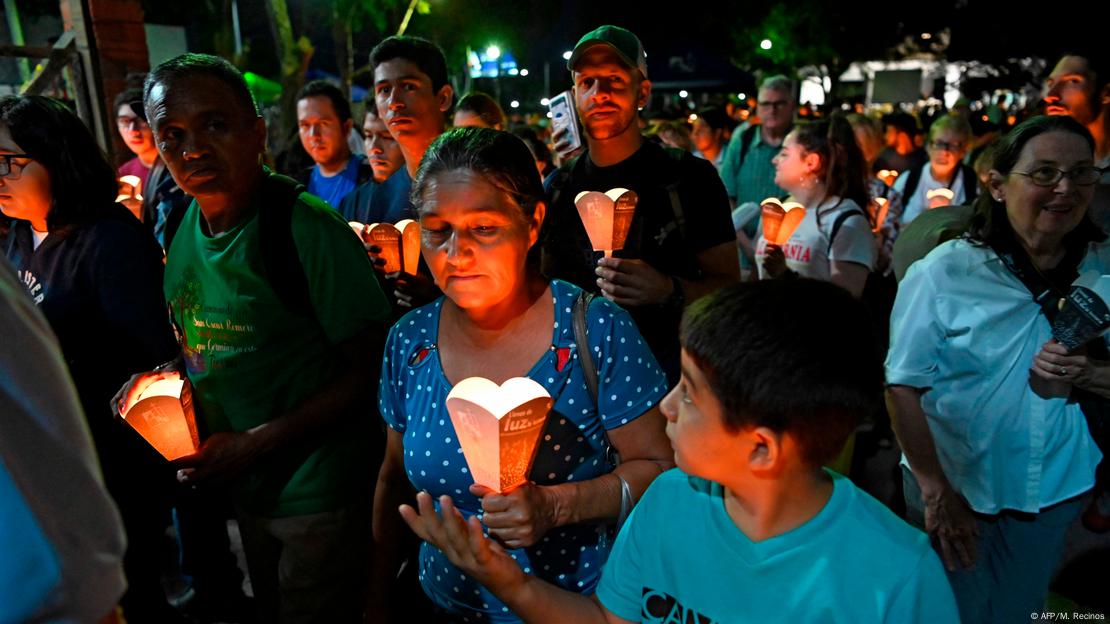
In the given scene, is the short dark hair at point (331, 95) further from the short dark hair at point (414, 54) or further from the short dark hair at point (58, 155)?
the short dark hair at point (58, 155)

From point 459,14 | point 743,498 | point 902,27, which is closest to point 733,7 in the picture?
point 902,27

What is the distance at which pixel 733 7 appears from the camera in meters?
41.6

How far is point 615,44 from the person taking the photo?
3.09 meters

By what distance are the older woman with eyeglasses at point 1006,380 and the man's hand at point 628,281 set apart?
0.89 m

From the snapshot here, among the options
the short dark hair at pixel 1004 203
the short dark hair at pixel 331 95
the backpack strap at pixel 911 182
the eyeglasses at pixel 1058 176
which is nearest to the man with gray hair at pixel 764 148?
the backpack strap at pixel 911 182

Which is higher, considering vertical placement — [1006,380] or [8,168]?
[8,168]

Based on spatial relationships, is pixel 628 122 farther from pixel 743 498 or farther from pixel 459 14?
pixel 459 14

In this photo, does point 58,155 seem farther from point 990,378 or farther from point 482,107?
point 990,378

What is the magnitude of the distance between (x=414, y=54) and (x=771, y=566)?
337cm

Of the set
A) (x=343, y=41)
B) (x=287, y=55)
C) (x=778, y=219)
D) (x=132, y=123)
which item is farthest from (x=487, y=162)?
(x=343, y=41)

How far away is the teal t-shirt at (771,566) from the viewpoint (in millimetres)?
1289

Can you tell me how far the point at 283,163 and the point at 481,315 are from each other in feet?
23.5

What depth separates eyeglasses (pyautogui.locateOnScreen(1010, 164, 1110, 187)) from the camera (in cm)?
231

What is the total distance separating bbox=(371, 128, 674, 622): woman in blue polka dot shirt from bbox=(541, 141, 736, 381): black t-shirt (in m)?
1.10
